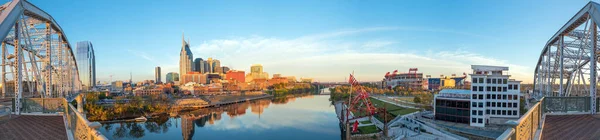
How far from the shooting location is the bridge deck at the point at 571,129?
14.8 feet

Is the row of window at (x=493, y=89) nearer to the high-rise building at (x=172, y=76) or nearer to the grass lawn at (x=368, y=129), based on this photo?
the grass lawn at (x=368, y=129)

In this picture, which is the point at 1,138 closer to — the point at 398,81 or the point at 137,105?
the point at 137,105

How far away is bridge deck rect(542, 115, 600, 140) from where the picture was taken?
14.8 ft

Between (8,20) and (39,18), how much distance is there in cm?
544

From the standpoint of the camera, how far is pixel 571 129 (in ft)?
16.7

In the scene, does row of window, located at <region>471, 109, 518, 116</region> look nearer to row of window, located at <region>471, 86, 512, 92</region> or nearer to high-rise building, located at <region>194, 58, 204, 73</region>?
row of window, located at <region>471, 86, 512, 92</region>

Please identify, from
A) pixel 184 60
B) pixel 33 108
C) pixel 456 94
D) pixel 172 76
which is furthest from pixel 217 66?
pixel 33 108

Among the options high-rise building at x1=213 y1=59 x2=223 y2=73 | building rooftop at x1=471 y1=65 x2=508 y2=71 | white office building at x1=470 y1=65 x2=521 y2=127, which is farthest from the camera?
high-rise building at x1=213 y1=59 x2=223 y2=73

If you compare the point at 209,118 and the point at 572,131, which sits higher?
the point at 572,131

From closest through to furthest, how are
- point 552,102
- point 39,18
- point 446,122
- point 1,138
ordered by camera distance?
point 1,138 → point 552,102 → point 39,18 → point 446,122

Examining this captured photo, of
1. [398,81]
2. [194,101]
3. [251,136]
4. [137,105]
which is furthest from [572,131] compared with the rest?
[398,81]

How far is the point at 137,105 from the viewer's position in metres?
35.1

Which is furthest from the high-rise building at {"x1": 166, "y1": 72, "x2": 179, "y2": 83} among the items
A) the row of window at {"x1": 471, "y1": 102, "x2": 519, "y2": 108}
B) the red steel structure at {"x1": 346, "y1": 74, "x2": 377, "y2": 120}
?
the row of window at {"x1": 471, "y1": 102, "x2": 519, "y2": 108}

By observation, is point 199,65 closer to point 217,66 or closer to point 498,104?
point 217,66
